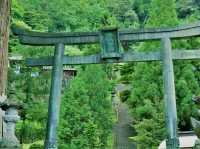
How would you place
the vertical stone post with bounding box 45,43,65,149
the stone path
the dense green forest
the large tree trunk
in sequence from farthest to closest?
the stone path
the dense green forest
the large tree trunk
the vertical stone post with bounding box 45,43,65,149

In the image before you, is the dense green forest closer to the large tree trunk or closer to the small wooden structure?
the small wooden structure

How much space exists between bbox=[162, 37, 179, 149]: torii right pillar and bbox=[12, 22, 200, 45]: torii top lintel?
258mm

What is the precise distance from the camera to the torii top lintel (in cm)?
1257

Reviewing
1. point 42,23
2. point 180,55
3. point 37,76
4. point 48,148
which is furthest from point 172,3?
point 42,23

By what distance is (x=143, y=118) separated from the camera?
2191cm

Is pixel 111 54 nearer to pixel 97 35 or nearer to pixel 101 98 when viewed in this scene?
pixel 97 35

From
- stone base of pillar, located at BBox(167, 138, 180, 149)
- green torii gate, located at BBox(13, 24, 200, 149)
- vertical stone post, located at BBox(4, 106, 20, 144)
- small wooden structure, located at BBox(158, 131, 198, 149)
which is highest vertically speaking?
green torii gate, located at BBox(13, 24, 200, 149)

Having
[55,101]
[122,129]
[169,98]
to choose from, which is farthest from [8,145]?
[122,129]

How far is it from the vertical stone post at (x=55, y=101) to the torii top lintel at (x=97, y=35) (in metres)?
0.28

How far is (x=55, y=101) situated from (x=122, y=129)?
689 inches

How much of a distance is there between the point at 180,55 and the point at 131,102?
1217 cm

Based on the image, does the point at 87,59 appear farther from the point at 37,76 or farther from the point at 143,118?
the point at 37,76

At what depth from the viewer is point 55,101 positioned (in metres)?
12.2

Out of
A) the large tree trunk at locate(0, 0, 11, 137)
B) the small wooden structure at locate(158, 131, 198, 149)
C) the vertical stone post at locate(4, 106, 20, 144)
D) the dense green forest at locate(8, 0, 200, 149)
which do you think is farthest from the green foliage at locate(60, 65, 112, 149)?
the vertical stone post at locate(4, 106, 20, 144)
